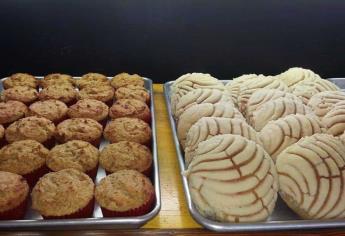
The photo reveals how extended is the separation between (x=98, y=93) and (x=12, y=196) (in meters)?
0.94

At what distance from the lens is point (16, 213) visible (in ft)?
4.87

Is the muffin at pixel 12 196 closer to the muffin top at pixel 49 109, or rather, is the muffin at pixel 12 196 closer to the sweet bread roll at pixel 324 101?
the muffin top at pixel 49 109

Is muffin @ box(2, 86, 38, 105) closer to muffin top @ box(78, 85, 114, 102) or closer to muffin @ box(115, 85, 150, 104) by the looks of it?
muffin top @ box(78, 85, 114, 102)

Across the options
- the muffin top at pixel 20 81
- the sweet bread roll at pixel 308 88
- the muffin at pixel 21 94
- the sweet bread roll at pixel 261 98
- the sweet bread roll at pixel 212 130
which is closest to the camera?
the sweet bread roll at pixel 212 130

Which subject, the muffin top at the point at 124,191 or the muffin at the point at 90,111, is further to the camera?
the muffin at the point at 90,111

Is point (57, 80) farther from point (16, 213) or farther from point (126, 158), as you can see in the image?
point (16, 213)

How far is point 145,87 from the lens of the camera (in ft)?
8.25

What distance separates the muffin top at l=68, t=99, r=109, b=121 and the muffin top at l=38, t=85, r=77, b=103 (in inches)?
4.5

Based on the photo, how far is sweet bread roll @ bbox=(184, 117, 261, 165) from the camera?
5.50 feet

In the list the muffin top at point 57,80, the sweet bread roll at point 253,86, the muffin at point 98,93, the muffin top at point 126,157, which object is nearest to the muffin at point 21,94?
the muffin top at point 57,80

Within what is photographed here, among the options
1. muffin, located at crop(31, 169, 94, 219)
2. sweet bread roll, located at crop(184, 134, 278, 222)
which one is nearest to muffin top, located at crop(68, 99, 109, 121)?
muffin, located at crop(31, 169, 94, 219)

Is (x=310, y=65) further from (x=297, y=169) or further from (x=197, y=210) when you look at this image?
(x=197, y=210)

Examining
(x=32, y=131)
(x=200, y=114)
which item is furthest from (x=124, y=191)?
(x=32, y=131)

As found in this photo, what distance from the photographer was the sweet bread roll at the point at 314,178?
143cm
